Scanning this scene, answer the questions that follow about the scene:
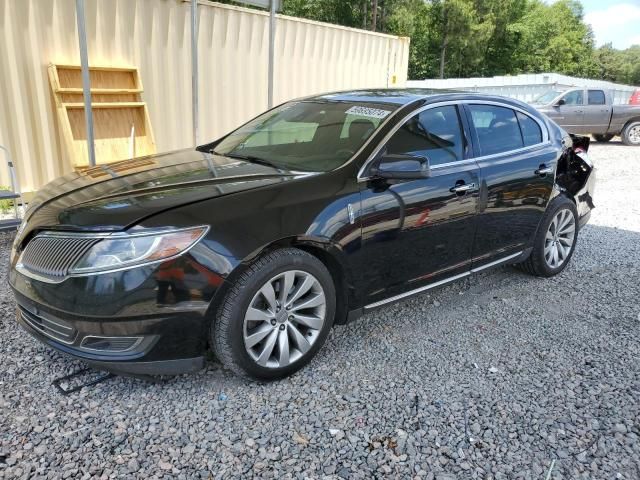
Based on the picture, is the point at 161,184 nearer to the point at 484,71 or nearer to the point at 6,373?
the point at 6,373

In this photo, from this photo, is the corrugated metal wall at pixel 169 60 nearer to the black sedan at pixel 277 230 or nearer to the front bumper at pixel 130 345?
the black sedan at pixel 277 230

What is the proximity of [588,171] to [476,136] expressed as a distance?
5.67 feet

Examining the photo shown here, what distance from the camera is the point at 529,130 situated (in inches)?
170

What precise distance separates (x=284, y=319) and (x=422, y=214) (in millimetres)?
1126

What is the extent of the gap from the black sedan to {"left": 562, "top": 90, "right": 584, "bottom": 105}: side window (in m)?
12.7

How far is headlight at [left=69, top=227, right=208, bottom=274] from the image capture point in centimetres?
242

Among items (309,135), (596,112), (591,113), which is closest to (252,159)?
(309,135)

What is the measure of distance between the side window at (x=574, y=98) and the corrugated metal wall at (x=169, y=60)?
7274 millimetres

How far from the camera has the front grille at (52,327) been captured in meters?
2.53

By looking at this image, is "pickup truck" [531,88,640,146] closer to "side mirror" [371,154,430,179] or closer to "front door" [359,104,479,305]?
"front door" [359,104,479,305]

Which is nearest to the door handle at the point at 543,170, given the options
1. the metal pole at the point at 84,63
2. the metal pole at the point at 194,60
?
the metal pole at the point at 84,63

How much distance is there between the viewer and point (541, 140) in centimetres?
437

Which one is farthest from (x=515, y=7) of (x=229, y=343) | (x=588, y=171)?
(x=229, y=343)

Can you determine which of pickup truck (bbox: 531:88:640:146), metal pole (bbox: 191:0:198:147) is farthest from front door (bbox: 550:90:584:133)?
metal pole (bbox: 191:0:198:147)
